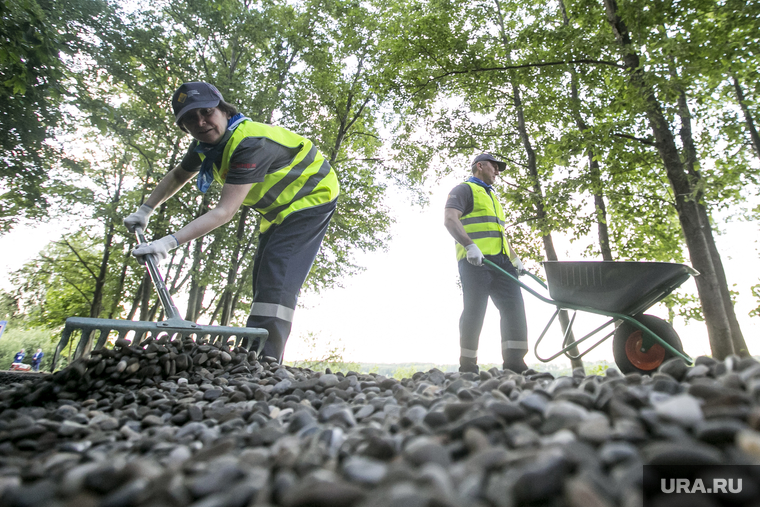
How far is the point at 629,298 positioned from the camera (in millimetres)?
2945

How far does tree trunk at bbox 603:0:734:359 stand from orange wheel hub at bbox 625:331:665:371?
184cm

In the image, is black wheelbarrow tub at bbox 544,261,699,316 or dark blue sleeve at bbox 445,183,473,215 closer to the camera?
black wheelbarrow tub at bbox 544,261,699,316

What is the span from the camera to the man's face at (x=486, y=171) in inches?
169

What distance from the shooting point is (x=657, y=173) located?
30.3ft

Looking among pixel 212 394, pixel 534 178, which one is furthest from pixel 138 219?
pixel 534 178

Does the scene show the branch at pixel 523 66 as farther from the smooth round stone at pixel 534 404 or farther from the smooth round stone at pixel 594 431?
the smooth round stone at pixel 594 431

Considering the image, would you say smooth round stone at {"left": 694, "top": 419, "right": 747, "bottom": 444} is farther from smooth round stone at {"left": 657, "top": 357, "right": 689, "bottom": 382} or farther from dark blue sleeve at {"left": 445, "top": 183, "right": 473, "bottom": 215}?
dark blue sleeve at {"left": 445, "top": 183, "right": 473, "bottom": 215}

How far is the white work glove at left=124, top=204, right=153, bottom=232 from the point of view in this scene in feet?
9.93

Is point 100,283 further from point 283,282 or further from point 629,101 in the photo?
point 629,101

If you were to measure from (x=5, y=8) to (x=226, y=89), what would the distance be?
5291mm

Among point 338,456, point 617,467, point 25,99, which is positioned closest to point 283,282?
point 338,456

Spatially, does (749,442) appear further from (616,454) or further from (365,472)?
(365,472)

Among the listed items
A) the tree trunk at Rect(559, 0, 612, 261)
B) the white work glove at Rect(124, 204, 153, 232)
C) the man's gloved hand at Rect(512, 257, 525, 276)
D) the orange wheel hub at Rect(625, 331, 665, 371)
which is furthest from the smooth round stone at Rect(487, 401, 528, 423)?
the tree trunk at Rect(559, 0, 612, 261)

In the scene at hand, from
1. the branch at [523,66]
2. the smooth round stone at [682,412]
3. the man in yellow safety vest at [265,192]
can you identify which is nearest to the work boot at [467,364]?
the man in yellow safety vest at [265,192]
